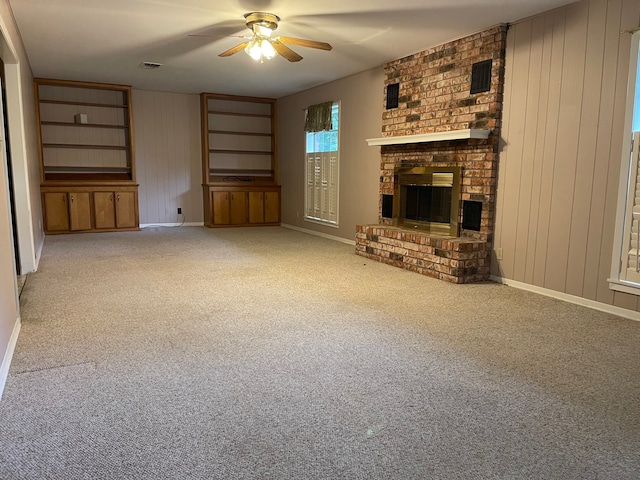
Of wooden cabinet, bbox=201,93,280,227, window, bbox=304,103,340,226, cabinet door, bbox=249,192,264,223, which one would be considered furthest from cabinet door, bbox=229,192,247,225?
window, bbox=304,103,340,226

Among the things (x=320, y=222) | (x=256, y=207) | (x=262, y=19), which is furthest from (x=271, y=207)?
(x=262, y=19)

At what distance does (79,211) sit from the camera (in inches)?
306

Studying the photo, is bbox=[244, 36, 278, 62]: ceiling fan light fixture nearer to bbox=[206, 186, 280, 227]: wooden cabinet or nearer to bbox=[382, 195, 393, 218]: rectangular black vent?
bbox=[382, 195, 393, 218]: rectangular black vent

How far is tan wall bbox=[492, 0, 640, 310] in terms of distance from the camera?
3602mm

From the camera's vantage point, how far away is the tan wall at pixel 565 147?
3.60 metres

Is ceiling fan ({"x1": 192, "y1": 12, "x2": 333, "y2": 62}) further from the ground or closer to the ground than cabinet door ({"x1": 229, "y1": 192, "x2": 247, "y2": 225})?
further from the ground

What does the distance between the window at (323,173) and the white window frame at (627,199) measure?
170 inches

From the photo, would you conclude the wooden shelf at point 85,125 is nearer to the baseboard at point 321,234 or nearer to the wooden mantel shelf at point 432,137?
the baseboard at point 321,234

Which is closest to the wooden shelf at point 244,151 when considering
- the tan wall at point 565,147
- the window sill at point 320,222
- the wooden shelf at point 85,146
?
the wooden shelf at point 85,146

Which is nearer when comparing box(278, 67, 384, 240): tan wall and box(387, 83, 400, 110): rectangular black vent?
box(387, 83, 400, 110): rectangular black vent

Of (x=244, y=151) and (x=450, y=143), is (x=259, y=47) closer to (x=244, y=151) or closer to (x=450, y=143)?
(x=450, y=143)

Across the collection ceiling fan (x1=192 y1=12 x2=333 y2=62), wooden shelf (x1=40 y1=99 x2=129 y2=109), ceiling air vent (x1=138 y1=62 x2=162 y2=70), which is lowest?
wooden shelf (x1=40 y1=99 x2=129 y2=109)

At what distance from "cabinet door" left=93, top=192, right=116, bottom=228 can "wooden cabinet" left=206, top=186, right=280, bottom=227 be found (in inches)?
66.8

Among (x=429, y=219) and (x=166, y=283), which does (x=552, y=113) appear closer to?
(x=429, y=219)
